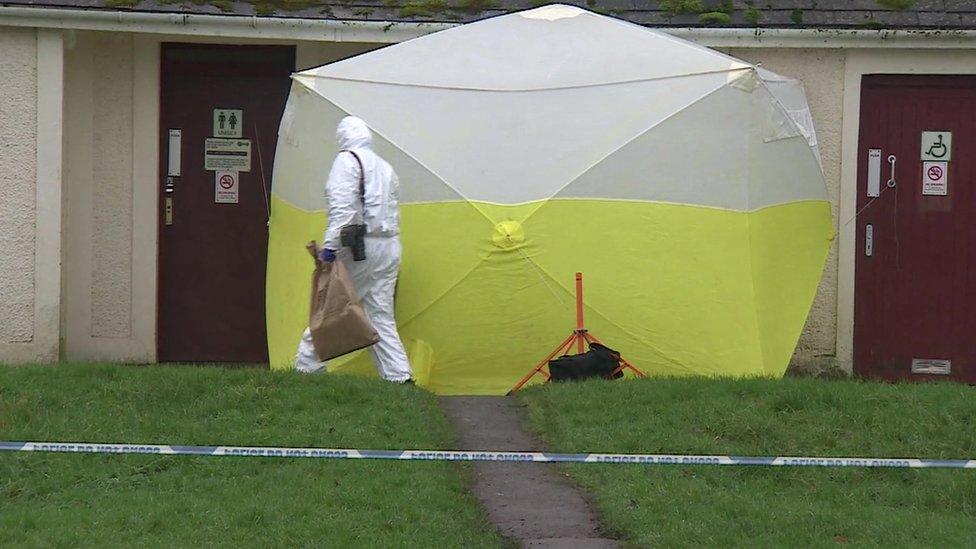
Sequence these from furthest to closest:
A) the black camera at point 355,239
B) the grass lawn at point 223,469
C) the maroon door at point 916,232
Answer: the maroon door at point 916,232, the black camera at point 355,239, the grass lawn at point 223,469

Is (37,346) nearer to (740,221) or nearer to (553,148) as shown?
(553,148)

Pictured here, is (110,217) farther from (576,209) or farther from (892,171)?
(892,171)

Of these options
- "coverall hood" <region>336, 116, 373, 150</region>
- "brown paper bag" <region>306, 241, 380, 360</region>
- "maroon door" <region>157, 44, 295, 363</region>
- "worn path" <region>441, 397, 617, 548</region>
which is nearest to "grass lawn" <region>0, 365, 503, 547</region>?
"worn path" <region>441, 397, 617, 548</region>

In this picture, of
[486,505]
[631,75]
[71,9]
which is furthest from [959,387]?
[71,9]

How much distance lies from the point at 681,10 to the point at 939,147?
2.43m

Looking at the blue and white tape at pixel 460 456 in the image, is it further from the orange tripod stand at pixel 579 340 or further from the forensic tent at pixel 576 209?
the forensic tent at pixel 576 209

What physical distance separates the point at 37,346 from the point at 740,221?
18.1ft

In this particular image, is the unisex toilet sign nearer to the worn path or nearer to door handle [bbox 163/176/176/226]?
door handle [bbox 163/176/176/226]

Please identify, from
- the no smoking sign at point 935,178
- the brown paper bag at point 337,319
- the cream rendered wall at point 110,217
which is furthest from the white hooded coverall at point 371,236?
the no smoking sign at point 935,178

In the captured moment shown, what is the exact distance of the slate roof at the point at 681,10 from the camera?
12672 millimetres

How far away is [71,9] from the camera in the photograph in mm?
12445

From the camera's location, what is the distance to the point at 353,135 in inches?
422

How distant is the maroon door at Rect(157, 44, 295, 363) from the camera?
44.5 feet

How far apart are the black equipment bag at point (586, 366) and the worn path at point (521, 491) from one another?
0.45 m
